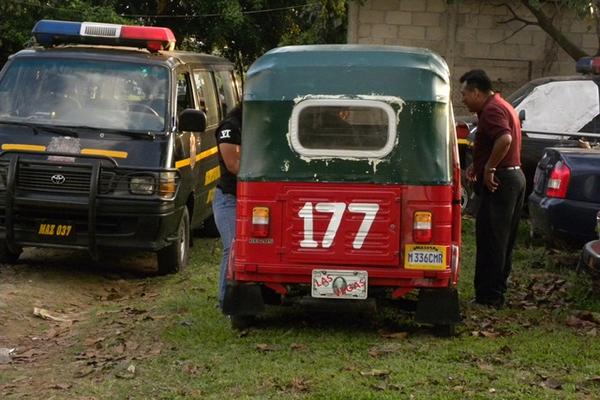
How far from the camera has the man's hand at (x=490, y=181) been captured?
7.80 meters

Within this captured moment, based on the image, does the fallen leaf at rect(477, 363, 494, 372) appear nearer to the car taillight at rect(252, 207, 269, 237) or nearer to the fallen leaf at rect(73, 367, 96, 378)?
the car taillight at rect(252, 207, 269, 237)

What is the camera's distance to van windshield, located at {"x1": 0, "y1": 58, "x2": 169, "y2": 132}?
9.91 meters

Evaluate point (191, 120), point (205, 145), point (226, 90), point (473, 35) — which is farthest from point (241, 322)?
point (473, 35)

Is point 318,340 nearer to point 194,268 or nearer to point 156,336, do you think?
point 156,336

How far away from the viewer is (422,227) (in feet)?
22.4

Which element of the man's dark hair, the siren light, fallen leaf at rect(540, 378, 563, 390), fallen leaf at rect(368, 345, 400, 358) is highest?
the siren light

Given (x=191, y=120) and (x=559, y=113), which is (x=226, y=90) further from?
(x=559, y=113)

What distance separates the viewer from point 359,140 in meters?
6.94

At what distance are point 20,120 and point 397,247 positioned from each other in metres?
4.63

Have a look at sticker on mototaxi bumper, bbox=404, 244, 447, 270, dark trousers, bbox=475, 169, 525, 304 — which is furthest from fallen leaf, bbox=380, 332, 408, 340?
dark trousers, bbox=475, 169, 525, 304

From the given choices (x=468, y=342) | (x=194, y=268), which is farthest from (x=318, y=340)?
(x=194, y=268)

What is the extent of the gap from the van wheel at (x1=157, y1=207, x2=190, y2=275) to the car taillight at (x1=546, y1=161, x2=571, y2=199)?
3.54 m

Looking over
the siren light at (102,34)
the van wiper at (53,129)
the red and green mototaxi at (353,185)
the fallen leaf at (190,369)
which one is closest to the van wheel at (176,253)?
the van wiper at (53,129)

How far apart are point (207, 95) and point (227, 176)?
13.3 ft
